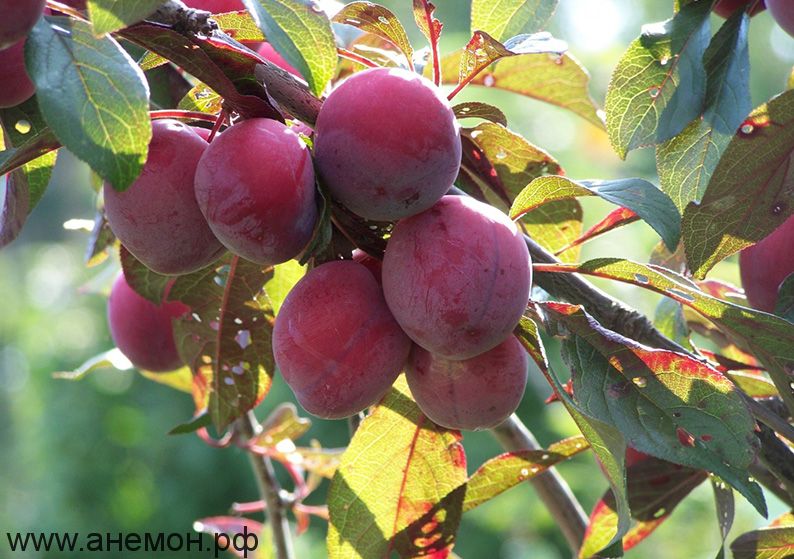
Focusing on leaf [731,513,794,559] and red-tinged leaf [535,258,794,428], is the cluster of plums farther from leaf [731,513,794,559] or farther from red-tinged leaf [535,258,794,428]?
leaf [731,513,794,559]

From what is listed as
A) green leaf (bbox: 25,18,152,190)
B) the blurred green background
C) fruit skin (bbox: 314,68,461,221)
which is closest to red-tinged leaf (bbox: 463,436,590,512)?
fruit skin (bbox: 314,68,461,221)

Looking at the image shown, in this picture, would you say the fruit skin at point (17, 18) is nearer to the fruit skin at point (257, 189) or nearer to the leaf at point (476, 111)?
the fruit skin at point (257, 189)

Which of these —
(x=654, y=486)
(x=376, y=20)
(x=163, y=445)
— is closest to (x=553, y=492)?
(x=654, y=486)

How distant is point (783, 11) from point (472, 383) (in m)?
0.44

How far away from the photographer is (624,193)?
671 millimetres

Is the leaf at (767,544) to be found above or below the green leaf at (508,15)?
below

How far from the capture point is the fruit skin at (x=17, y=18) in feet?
1.57

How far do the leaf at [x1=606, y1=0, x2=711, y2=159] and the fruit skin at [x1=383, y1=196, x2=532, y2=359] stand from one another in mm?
203

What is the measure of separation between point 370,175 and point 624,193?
0.23m

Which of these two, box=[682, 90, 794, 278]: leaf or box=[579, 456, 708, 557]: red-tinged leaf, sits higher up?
box=[682, 90, 794, 278]: leaf

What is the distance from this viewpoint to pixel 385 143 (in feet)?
1.81

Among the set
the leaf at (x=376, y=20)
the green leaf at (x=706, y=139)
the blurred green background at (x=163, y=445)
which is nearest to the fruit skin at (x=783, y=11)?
the green leaf at (x=706, y=139)

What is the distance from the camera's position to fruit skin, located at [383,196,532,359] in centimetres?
56

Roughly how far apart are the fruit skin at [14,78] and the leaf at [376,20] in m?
0.23
